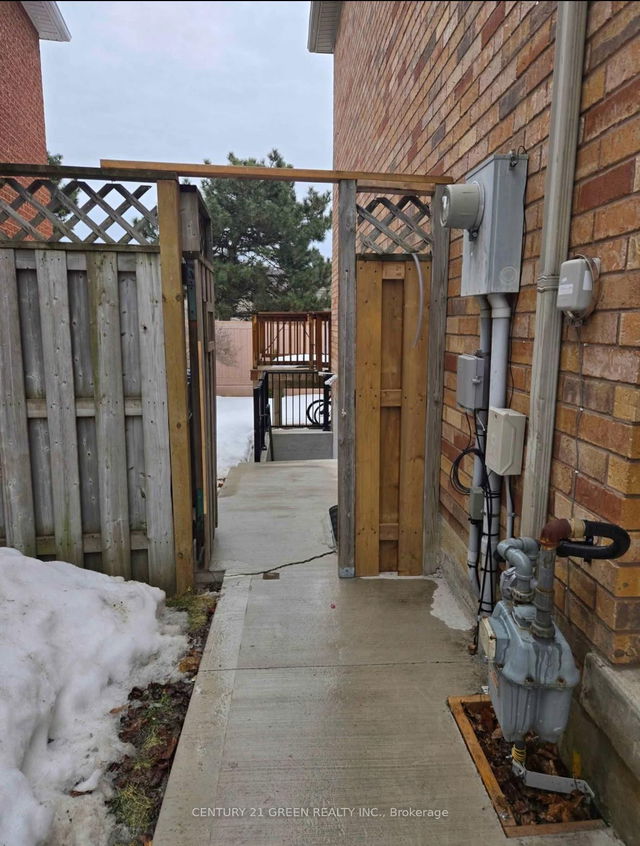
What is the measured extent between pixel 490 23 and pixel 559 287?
1.53 meters

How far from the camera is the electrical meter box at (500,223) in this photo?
2.26m

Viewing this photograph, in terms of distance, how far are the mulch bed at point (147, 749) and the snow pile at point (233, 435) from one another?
3786mm

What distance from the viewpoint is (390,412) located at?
135 inches

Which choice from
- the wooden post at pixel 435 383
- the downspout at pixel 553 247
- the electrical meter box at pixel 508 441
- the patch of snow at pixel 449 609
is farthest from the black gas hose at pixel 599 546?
the wooden post at pixel 435 383

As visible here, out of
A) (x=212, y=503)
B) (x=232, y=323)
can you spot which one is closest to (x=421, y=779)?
(x=212, y=503)

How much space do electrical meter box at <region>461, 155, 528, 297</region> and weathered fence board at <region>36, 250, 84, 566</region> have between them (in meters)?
2.14

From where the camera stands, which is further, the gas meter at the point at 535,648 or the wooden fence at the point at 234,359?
the wooden fence at the point at 234,359

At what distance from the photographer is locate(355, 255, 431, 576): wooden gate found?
326cm

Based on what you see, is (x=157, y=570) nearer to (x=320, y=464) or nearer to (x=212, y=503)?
(x=212, y=503)

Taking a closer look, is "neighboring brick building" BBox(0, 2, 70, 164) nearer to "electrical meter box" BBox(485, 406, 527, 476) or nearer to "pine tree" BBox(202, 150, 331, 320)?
"pine tree" BBox(202, 150, 331, 320)

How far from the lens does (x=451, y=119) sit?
313cm

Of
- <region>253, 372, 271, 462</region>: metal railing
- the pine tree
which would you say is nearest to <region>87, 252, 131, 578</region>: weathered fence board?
<region>253, 372, 271, 462</region>: metal railing

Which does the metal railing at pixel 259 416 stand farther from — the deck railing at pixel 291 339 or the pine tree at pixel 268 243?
the pine tree at pixel 268 243

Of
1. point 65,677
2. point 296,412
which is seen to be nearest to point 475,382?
point 65,677
